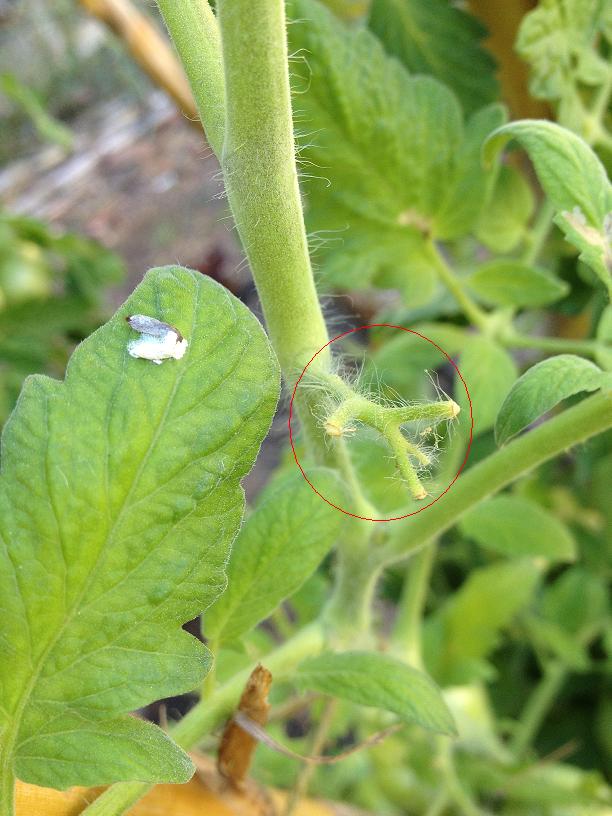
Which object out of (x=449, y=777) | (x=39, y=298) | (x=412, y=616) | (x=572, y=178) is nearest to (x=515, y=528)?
(x=412, y=616)

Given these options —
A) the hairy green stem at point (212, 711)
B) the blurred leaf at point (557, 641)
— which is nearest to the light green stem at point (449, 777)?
the blurred leaf at point (557, 641)

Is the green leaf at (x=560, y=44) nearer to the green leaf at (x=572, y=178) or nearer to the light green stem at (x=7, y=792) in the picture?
the green leaf at (x=572, y=178)

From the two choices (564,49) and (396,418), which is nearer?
(396,418)

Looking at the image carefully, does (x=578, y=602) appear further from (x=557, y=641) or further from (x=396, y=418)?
(x=396, y=418)

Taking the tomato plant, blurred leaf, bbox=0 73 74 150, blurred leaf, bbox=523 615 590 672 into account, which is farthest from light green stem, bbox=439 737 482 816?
blurred leaf, bbox=0 73 74 150

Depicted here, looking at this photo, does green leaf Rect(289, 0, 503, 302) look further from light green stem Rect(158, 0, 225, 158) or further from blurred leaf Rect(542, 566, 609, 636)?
blurred leaf Rect(542, 566, 609, 636)

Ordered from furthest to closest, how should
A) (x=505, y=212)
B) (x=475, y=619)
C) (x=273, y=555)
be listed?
(x=475, y=619) < (x=505, y=212) < (x=273, y=555)
